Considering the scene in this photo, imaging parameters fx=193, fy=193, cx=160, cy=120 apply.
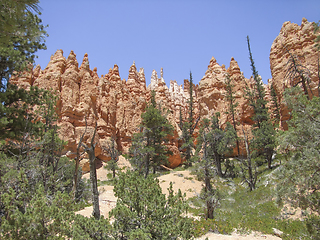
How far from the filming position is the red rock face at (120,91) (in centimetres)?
2611

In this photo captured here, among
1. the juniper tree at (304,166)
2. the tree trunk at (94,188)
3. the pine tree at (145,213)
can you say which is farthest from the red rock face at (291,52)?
the tree trunk at (94,188)

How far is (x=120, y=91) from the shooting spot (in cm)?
3534

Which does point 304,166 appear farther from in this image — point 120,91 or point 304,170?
point 120,91

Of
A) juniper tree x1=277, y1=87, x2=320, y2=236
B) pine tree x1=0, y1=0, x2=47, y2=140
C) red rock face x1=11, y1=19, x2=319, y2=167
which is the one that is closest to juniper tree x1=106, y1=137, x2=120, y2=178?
red rock face x1=11, y1=19, x2=319, y2=167

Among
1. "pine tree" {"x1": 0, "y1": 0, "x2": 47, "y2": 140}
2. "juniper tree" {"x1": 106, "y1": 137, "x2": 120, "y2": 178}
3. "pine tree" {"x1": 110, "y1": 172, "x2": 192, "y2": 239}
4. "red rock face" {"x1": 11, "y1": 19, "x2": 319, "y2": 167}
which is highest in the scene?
"red rock face" {"x1": 11, "y1": 19, "x2": 319, "y2": 167}

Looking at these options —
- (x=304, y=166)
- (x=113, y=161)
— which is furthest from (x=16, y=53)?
(x=113, y=161)

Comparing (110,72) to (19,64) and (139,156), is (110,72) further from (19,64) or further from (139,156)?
(19,64)

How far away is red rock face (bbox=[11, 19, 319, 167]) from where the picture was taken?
26.1 metres

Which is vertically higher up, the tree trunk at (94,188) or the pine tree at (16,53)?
the pine tree at (16,53)

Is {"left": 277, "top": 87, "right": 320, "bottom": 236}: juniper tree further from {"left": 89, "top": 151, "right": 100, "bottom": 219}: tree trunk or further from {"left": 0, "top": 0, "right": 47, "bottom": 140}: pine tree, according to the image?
{"left": 0, "top": 0, "right": 47, "bottom": 140}: pine tree

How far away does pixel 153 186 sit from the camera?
20.4 feet

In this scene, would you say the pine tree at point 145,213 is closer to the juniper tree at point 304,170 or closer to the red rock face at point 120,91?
the juniper tree at point 304,170

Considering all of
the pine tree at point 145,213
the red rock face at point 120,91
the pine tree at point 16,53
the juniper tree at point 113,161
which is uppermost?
the red rock face at point 120,91

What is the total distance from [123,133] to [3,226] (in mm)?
29250
